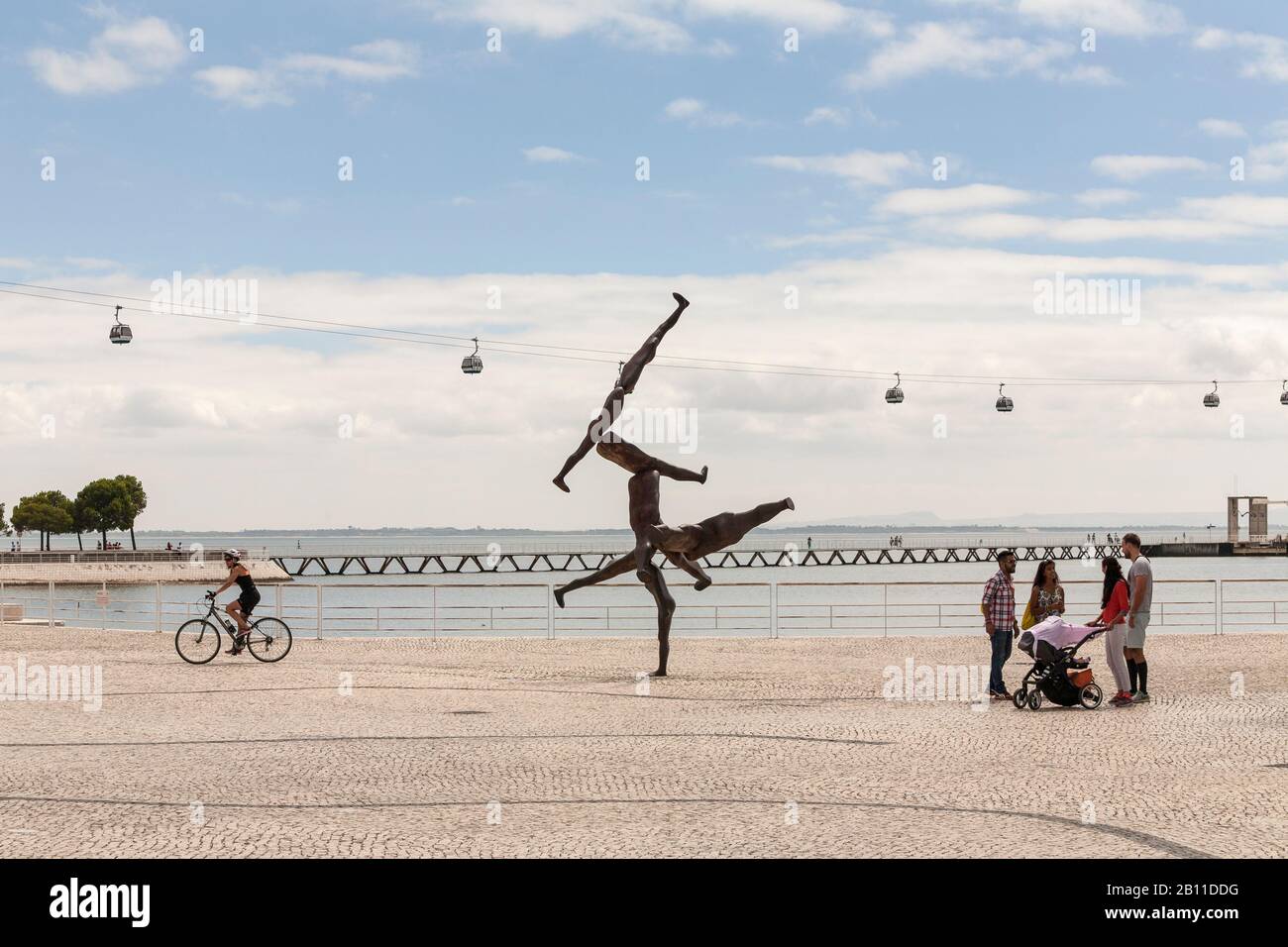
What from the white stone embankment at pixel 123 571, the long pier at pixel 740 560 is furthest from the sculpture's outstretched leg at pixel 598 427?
the long pier at pixel 740 560

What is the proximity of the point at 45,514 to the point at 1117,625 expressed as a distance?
135m

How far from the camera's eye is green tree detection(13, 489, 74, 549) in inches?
5281

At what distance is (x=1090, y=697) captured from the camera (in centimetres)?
1447

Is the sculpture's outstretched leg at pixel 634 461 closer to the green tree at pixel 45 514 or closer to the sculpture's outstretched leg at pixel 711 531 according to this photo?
the sculpture's outstretched leg at pixel 711 531

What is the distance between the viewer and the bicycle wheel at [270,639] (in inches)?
798

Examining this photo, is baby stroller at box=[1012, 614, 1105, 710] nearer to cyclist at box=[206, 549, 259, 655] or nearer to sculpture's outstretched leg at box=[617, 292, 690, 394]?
sculpture's outstretched leg at box=[617, 292, 690, 394]

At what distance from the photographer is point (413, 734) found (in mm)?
12297

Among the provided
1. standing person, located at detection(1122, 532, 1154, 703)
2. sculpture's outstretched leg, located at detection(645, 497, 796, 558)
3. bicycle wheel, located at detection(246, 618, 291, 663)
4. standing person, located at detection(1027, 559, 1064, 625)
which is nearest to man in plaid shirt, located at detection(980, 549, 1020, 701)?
standing person, located at detection(1027, 559, 1064, 625)

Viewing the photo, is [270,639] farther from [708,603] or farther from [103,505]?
[103,505]

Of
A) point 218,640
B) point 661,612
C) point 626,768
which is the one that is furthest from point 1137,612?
point 218,640

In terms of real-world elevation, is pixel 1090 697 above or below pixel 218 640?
below

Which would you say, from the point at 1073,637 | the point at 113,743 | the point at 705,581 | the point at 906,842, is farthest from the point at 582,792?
the point at 705,581

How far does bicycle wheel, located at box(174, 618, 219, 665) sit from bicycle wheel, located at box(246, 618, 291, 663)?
503 millimetres
